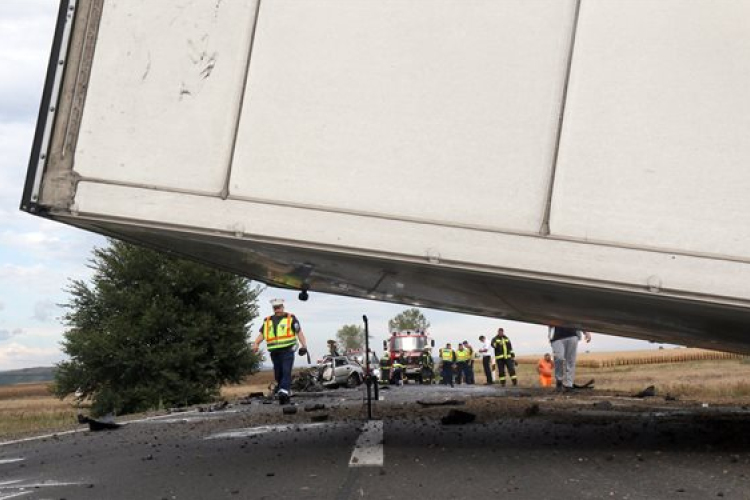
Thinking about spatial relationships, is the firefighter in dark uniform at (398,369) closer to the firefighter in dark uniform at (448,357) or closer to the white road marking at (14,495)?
the firefighter in dark uniform at (448,357)

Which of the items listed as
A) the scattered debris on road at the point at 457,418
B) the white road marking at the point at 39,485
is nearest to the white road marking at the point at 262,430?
the scattered debris on road at the point at 457,418

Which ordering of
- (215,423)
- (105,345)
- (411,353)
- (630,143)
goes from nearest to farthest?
(630,143), (215,423), (105,345), (411,353)

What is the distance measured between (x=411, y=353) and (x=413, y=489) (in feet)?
87.5

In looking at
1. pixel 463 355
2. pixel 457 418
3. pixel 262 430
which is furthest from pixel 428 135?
pixel 463 355

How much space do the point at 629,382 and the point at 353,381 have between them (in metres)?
7.95

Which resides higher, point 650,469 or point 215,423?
point 650,469

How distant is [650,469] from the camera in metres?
4.79

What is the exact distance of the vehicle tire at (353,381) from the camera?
983 inches

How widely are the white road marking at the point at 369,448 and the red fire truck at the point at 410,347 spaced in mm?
23298

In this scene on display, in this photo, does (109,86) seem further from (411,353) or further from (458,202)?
(411,353)

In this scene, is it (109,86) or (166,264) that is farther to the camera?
(166,264)

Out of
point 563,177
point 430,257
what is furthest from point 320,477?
point 563,177

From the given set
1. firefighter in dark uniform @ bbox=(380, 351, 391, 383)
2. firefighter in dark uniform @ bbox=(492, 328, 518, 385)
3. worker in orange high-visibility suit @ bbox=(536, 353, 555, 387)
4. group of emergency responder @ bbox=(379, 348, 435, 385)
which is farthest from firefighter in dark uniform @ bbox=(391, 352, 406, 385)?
worker in orange high-visibility suit @ bbox=(536, 353, 555, 387)

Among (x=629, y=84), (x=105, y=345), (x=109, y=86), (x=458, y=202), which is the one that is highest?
(x=629, y=84)
